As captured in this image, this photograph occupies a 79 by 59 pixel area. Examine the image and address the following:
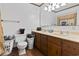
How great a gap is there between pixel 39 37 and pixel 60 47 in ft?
1.37

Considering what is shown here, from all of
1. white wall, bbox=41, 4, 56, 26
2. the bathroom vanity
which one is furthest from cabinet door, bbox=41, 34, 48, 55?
white wall, bbox=41, 4, 56, 26

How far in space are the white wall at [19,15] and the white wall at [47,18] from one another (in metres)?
0.09

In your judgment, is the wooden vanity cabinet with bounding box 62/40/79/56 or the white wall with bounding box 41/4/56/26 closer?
the wooden vanity cabinet with bounding box 62/40/79/56

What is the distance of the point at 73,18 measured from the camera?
1569 millimetres

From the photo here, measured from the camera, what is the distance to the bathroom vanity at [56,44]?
1451mm

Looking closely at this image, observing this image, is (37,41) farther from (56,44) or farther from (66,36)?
(66,36)

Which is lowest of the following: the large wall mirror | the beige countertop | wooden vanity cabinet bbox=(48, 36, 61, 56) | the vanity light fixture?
wooden vanity cabinet bbox=(48, 36, 61, 56)

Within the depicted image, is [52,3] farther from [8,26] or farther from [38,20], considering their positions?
[8,26]

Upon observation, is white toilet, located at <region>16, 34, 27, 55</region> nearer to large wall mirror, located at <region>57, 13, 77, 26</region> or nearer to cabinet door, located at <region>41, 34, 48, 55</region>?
cabinet door, located at <region>41, 34, 48, 55</region>

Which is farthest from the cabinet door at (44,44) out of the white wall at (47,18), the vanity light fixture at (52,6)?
the vanity light fixture at (52,6)

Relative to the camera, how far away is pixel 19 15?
1.61 meters

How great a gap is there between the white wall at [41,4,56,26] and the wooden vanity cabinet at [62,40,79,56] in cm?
39

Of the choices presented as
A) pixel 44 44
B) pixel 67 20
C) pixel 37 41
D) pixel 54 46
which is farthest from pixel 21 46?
pixel 67 20

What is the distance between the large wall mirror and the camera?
1.57 metres
